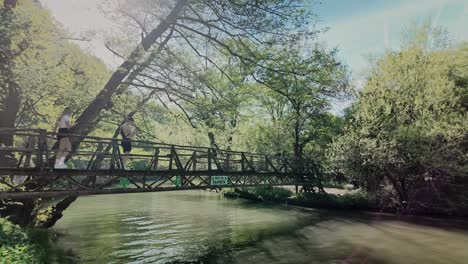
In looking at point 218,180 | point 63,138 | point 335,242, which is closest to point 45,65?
point 63,138

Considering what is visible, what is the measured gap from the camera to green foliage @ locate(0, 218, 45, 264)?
24.6 feet

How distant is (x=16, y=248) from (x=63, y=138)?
4195 mm

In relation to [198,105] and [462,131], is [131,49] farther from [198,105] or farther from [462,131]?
[462,131]

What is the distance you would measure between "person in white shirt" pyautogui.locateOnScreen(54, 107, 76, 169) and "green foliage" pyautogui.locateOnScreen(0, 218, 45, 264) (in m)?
2.51

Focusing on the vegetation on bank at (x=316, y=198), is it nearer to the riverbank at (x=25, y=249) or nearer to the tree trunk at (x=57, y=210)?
the tree trunk at (x=57, y=210)

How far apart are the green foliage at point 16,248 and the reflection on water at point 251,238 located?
2199 mm

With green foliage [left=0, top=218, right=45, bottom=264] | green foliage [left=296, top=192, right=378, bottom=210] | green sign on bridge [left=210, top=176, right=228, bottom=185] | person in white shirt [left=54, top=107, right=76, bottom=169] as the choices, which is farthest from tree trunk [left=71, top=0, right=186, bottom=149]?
green foliage [left=296, top=192, right=378, bottom=210]

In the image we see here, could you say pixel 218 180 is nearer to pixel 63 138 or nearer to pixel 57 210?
pixel 57 210

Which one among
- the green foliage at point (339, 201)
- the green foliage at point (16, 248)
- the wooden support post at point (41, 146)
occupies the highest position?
the wooden support post at point (41, 146)

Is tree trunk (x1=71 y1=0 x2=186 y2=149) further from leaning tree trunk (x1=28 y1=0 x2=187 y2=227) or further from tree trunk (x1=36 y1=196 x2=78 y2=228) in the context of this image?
tree trunk (x1=36 y1=196 x2=78 y2=228)

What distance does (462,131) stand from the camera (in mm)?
20031

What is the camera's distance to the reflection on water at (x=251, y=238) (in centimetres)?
1167

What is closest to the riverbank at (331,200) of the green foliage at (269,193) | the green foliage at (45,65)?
the green foliage at (269,193)

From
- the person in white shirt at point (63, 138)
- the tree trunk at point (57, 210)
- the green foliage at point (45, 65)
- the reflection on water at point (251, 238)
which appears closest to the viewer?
the person in white shirt at point (63, 138)
